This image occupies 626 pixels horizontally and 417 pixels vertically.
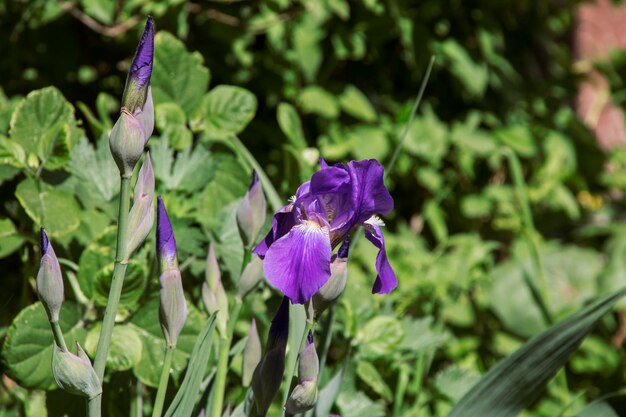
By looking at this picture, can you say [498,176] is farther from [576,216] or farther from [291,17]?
[291,17]

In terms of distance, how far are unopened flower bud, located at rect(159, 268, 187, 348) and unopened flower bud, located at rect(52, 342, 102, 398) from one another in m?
0.11

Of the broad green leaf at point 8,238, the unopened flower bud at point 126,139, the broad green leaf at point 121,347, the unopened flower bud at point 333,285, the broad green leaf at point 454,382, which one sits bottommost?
the broad green leaf at point 454,382

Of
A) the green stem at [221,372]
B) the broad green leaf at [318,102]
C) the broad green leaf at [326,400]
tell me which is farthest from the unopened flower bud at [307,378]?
the broad green leaf at [318,102]

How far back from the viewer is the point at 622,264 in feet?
8.48

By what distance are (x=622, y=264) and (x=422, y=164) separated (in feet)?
2.48

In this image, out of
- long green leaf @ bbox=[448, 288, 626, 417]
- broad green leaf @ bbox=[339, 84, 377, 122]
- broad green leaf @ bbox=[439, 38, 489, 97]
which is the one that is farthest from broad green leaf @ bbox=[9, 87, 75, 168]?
broad green leaf @ bbox=[439, 38, 489, 97]

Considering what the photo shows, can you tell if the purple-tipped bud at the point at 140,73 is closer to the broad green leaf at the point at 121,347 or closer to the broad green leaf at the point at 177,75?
the broad green leaf at the point at 121,347

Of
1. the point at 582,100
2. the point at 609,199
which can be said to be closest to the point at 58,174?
the point at 609,199

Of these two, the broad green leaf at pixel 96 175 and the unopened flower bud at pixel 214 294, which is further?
the broad green leaf at pixel 96 175

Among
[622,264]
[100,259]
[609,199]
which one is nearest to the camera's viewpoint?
[100,259]

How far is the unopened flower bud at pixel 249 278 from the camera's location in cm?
103

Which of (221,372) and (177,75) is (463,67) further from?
(221,372)

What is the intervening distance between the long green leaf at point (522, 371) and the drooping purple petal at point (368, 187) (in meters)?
0.35

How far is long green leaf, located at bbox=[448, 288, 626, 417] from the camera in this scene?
1.10 meters
